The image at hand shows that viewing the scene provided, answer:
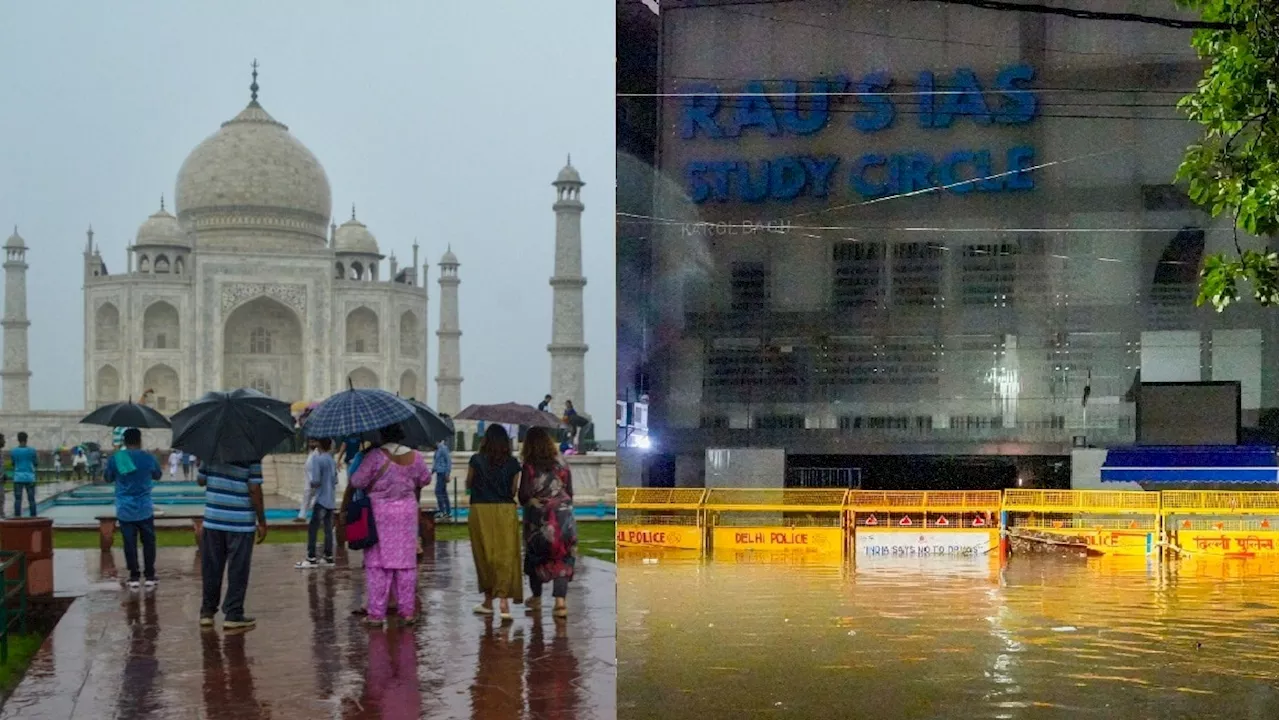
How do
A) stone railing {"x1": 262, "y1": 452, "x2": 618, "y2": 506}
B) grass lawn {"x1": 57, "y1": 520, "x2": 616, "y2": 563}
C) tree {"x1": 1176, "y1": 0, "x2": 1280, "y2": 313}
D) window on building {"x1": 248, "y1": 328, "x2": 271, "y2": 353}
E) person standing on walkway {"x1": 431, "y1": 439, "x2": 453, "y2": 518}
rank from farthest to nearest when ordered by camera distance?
window on building {"x1": 248, "y1": 328, "x2": 271, "y2": 353} → grass lawn {"x1": 57, "y1": 520, "x2": 616, "y2": 563} → stone railing {"x1": 262, "y1": 452, "x2": 618, "y2": 506} → person standing on walkway {"x1": 431, "y1": 439, "x2": 453, "y2": 518} → tree {"x1": 1176, "y1": 0, "x2": 1280, "y2": 313}

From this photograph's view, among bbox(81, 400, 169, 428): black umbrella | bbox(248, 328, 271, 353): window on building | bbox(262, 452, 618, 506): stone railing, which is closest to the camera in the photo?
bbox(81, 400, 169, 428): black umbrella

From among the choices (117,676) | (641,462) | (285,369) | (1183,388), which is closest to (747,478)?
(641,462)

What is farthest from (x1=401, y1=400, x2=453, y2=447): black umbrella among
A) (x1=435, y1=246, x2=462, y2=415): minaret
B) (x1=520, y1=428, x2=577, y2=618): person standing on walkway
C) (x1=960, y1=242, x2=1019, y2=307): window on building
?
(x1=960, y1=242, x2=1019, y2=307): window on building

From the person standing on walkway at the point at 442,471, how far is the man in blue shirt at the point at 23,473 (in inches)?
A: 99.7

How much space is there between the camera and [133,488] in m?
7.72

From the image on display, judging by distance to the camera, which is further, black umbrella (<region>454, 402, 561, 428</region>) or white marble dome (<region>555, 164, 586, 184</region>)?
black umbrella (<region>454, 402, 561, 428</region>)

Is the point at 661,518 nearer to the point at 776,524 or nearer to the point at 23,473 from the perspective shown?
the point at 776,524

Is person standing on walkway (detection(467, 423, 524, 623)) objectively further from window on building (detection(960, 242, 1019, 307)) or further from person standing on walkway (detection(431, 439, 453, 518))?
window on building (detection(960, 242, 1019, 307))

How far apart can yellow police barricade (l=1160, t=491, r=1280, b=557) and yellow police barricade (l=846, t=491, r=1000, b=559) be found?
50 cm

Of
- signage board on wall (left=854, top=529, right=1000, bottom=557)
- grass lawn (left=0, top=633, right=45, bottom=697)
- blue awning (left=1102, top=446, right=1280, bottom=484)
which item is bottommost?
grass lawn (left=0, top=633, right=45, bottom=697)

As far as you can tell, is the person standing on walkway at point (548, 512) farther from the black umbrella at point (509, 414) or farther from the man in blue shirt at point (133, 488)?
the man in blue shirt at point (133, 488)

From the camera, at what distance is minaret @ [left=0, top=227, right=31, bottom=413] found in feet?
16.6

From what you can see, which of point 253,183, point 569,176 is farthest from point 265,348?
point 569,176

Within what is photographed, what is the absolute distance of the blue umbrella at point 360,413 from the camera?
6.79 meters
